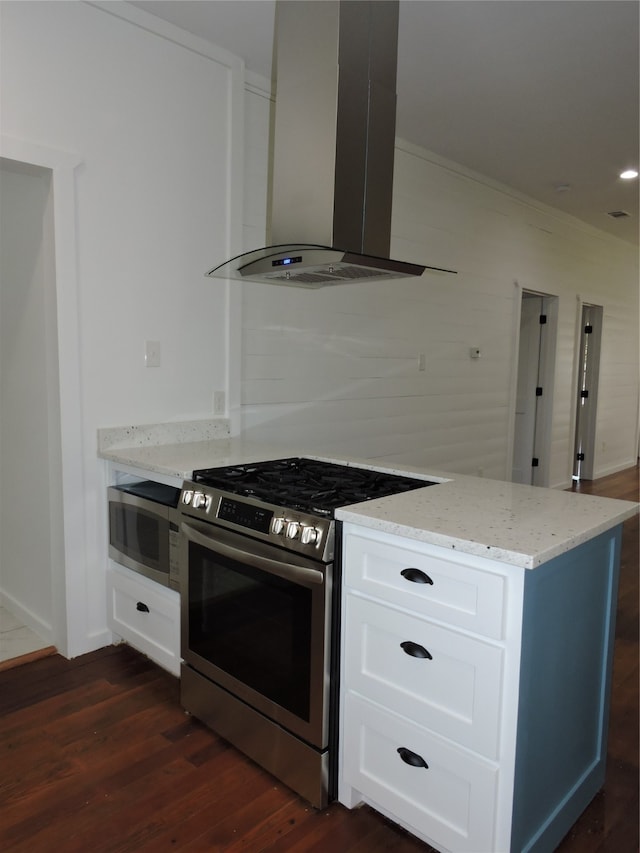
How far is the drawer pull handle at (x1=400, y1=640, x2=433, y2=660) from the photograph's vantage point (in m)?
1.55

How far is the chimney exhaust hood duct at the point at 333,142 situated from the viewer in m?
1.96

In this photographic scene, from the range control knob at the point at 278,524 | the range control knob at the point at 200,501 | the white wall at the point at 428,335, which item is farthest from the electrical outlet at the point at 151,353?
the range control knob at the point at 278,524

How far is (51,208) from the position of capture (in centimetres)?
A: 245

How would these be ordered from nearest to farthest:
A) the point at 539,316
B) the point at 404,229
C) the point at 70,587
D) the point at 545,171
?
the point at 70,587
the point at 404,229
the point at 545,171
the point at 539,316

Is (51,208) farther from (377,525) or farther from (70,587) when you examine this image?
(377,525)

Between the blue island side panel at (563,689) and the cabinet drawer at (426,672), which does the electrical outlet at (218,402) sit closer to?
the cabinet drawer at (426,672)

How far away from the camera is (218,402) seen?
3.15 meters

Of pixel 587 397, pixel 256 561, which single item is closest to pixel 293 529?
pixel 256 561

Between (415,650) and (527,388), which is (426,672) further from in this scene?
(527,388)

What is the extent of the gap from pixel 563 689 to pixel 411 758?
0.43 metres

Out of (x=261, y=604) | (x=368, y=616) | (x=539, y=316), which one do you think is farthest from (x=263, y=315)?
(x=539, y=316)

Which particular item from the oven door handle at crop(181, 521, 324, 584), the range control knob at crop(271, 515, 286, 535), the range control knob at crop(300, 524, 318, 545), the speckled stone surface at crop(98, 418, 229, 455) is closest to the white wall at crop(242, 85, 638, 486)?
the speckled stone surface at crop(98, 418, 229, 455)

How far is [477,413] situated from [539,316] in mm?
1645

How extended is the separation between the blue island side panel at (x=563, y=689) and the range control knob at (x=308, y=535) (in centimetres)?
60
